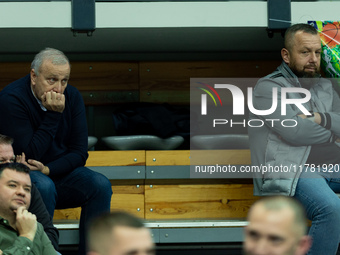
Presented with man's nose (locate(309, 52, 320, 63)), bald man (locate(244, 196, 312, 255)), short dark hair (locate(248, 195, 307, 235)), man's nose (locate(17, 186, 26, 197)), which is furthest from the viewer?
man's nose (locate(309, 52, 320, 63))

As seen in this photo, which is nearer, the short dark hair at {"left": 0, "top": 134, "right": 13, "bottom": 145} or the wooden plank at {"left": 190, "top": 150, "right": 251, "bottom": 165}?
the short dark hair at {"left": 0, "top": 134, "right": 13, "bottom": 145}

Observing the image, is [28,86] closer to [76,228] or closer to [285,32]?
[76,228]

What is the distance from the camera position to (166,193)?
13.0ft

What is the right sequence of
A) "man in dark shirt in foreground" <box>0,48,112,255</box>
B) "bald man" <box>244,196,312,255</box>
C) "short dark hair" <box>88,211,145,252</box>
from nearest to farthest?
"short dark hair" <box>88,211,145,252</box> → "bald man" <box>244,196,312,255</box> → "man in dark shirt in foreground" <box>0,48,112,255</box>

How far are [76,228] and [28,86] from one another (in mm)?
836

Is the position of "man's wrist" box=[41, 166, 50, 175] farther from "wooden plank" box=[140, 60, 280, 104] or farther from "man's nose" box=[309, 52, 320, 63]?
"man's nose" box=[309, 52, 320, 63]

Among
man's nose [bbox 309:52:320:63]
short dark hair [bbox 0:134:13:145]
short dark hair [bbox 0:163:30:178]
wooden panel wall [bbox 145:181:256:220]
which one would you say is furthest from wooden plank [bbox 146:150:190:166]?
short dark hair [bbox 0:163:30:178]

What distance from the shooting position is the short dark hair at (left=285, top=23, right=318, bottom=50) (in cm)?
345

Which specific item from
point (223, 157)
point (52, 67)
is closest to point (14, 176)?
point (52, 67)

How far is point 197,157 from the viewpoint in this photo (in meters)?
3.95

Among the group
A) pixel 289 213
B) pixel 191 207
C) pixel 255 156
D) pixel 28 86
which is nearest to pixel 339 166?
pixel 255 156

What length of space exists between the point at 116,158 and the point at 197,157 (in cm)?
48

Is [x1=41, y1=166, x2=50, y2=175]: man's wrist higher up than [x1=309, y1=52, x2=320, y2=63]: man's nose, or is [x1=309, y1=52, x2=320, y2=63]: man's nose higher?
[x1=309, y1=52, x2=320, y2=63]: man's nose

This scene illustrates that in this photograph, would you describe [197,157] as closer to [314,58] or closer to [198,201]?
[198,201]
